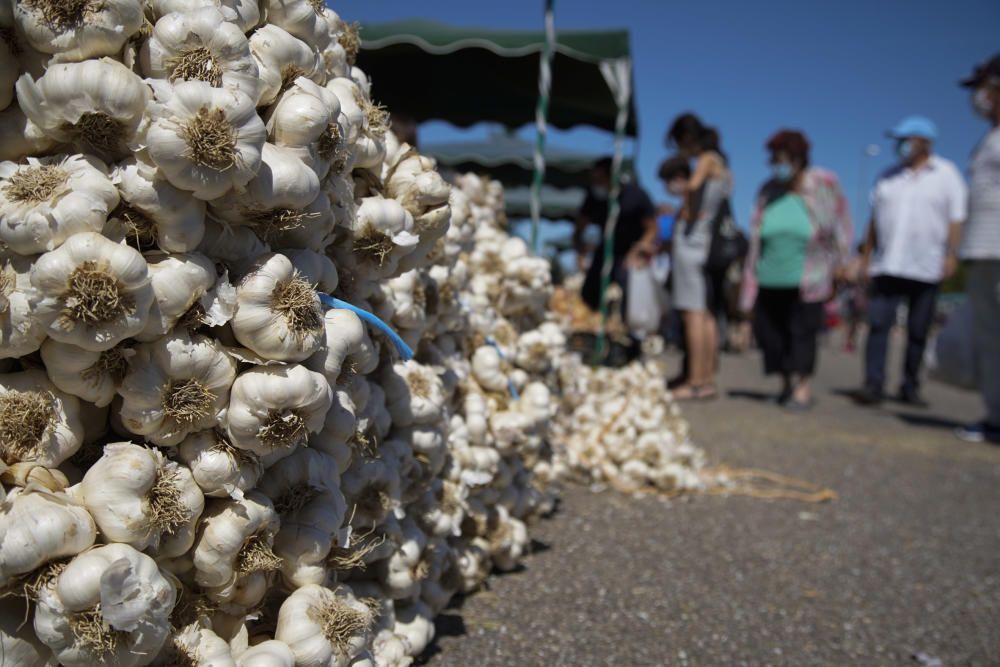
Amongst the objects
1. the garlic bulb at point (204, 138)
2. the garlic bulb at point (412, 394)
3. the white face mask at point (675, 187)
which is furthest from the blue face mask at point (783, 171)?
the garlic bulb at point (204, 138)

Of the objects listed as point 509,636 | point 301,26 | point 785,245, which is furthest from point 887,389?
point 301,26

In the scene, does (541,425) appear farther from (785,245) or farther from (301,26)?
(785,245)

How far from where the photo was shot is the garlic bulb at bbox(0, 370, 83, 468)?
42.4 inches

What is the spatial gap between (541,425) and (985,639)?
133cm

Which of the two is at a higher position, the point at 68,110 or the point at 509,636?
the point at 68,110

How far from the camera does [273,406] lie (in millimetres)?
1154

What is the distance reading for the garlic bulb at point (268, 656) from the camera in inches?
44.6

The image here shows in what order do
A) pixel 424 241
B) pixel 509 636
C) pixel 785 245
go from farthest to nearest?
pixel 785 245
pixel 509 636
pixel 424 241

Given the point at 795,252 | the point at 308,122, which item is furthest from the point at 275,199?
the point at 795,252

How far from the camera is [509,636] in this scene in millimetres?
1888

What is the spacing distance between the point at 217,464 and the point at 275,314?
0.77ft

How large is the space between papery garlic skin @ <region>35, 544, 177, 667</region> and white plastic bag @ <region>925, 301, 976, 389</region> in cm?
633

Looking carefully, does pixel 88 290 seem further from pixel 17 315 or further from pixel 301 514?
pixel 301 514

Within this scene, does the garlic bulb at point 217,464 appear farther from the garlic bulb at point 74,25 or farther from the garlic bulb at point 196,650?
the garlic bulb at point 74,25
